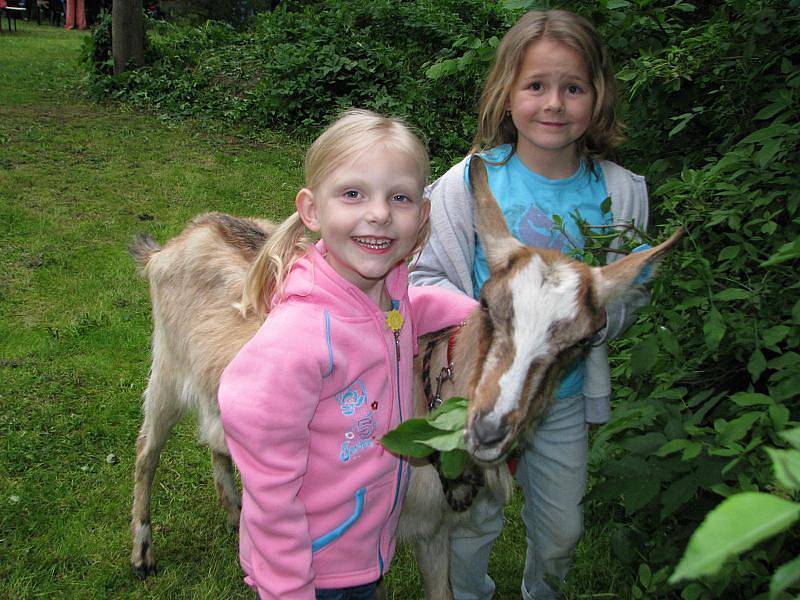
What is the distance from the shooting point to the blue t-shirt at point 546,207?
8.35 ft

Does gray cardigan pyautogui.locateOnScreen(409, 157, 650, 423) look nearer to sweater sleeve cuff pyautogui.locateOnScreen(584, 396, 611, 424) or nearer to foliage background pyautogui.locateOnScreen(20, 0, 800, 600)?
sweater sleeve cuff pyautogui.locateOnScreen(584, 396, 611, 424)

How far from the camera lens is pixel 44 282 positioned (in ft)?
18.8

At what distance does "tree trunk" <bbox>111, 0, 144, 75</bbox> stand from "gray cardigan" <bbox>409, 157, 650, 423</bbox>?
32.2ft

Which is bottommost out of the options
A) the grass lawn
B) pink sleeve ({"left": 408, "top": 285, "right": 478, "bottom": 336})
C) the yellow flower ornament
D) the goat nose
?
the grass lawn

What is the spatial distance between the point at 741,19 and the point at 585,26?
31.4 inches

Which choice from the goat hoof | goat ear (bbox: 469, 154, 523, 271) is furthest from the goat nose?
the goat hoof

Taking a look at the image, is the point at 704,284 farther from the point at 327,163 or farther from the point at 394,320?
the point at 327,163

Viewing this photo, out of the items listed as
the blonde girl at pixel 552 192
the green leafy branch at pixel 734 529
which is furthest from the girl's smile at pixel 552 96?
the green leafy branch at pixel 734 529

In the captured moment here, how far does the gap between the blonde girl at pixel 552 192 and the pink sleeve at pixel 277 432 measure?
829 millimetres

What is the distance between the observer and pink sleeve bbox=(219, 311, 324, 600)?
1.81m

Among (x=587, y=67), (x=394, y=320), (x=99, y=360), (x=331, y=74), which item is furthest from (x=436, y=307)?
(x=331, y=74)

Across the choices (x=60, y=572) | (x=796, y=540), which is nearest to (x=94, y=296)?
(x=60, y=572)

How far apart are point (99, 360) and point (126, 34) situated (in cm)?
770

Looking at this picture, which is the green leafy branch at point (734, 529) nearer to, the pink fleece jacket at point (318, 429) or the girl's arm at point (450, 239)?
the pink fleece jacket at point (318, 429)
